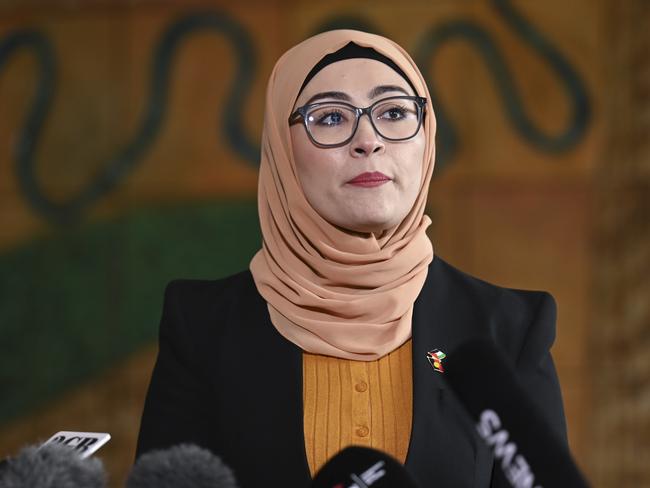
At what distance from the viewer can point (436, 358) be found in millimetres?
1256

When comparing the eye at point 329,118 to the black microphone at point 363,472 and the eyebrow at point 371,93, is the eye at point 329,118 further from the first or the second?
the black microphone at point 363,472

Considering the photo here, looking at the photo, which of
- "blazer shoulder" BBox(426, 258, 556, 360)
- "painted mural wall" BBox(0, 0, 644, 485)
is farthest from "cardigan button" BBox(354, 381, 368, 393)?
"painted mural wall" BBox(0, 0, 644, 485)

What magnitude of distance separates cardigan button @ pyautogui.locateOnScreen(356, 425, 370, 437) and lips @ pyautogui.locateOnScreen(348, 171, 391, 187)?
271 millimetres

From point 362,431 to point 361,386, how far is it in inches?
2.2

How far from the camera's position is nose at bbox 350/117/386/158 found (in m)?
1.27

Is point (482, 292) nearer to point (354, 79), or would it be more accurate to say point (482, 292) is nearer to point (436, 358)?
point (436, 358)

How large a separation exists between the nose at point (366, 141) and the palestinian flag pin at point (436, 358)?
0.77 ft

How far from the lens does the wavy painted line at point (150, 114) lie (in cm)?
357

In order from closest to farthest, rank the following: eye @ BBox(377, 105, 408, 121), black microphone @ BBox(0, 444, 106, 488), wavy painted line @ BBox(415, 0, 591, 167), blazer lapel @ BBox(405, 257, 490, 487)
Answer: black microphone @ BBox(0, 444, 106, 488) < blazer lapel @ BBox(405, 257, 490, 487) < eye @ BBox(377, 105, 408, 121) < wavy painted line @ BBox(415, 0, 591, 167)

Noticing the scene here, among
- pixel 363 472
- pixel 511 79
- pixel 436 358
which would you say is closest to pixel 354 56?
pixel 436 358

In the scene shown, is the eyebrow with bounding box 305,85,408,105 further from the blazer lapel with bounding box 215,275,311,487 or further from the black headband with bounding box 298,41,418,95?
the blazer lapel with bounding box 215,275,311,487

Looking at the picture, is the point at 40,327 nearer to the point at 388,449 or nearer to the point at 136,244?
the point at 136,244

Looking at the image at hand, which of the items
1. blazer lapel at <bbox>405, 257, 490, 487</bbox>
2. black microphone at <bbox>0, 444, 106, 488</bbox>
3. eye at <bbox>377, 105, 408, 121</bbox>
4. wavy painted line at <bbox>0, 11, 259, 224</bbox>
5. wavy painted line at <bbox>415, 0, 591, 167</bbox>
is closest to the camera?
black microphone at <bbox>0, 444, 106, 488</bbox>

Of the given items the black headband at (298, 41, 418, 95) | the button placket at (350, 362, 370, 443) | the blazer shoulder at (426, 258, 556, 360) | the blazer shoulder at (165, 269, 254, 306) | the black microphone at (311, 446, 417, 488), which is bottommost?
the button placket at (350, 362, 370, 443)
